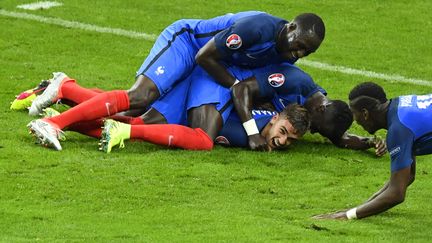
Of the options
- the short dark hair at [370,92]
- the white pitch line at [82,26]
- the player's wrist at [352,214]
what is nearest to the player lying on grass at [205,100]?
the short dark hair at [370,92]

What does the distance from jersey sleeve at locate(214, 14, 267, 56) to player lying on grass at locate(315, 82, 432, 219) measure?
2339 millimetres

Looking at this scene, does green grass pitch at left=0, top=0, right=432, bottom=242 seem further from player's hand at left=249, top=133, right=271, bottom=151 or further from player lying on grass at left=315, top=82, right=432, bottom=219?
player lying on grass at left=315, top=82, right=432, bottom=219

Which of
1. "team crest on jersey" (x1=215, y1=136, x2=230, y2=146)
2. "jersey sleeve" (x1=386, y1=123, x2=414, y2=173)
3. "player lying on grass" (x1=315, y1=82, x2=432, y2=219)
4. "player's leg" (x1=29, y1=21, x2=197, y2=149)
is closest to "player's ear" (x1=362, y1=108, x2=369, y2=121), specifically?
"player lying on grass" (x1=315, y1=82, x2=432, y2=219)

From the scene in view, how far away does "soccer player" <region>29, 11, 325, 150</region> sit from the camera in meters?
12.0

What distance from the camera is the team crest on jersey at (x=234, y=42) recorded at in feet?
39.8

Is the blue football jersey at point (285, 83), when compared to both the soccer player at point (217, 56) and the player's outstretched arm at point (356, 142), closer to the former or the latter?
the soccer player at point (217, 56)

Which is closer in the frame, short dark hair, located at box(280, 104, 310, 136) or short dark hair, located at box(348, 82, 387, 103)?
short dark hair, located at box(348, 82, 387, 103)

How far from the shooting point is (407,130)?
380 inches

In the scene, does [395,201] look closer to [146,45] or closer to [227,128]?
[227,128]

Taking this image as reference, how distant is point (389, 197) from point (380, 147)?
2620 millimetres

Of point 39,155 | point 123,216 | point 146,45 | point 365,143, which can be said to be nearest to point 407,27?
point 146,45

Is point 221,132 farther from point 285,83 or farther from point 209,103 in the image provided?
point 285,83

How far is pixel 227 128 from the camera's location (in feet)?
40.5

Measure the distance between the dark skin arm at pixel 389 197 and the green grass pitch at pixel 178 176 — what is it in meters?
0.12
